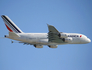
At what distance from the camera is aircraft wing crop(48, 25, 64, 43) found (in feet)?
154

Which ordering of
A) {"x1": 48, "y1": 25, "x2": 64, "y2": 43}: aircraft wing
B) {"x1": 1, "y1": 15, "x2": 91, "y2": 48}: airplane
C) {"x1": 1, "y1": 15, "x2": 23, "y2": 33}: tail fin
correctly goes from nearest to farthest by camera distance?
{"x1": 48, "y1": 25, "x2": 64, "y2": 43}: aircraft wing, {"x1": 1, "y1": 15, "x2": 91, "y2": 48}: airplane, {"x1": 1, "y1": 15, "x2": 23, "y2": 33}: tail fin

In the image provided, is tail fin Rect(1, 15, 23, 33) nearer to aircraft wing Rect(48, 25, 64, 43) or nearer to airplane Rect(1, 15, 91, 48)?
airplane Rect(1, 15, 91, 48)

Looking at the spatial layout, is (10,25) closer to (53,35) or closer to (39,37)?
(39,37)

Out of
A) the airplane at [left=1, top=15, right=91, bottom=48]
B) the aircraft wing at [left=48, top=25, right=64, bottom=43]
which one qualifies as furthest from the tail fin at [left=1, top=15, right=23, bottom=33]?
the aircraft wing at [left=48, top=25, right=64, bottom=43]

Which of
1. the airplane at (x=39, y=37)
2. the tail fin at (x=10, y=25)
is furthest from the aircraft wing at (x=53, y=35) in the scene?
the tail fin at (x=10, y=25)

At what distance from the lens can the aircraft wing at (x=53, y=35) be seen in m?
47.1

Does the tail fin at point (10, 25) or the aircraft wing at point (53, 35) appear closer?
the aircraft wing at point (53, 35)

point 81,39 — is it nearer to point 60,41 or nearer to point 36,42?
point 60,41

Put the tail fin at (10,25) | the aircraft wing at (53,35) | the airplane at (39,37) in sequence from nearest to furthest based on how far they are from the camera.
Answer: the aircraft wing at (53,35), the airplane at (39,37), the tail fin at (10,25)

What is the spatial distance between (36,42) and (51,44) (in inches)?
176

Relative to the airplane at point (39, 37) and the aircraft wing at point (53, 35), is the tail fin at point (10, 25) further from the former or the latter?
the aircraft wing at point (53, 35)

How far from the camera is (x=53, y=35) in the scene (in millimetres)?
49625

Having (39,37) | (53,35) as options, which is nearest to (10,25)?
(39,37)

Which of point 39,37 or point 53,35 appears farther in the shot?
point 39,37
